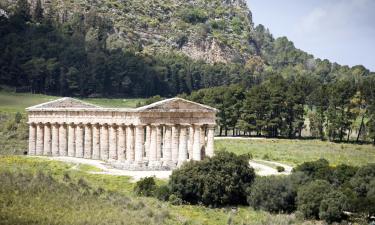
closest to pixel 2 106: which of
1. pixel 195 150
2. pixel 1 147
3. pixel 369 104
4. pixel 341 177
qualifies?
pixel 1 147

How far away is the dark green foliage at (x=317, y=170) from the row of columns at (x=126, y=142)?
46.8 ft

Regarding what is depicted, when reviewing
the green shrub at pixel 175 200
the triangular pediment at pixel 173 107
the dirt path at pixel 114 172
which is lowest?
the green shrub at pixel 175 200

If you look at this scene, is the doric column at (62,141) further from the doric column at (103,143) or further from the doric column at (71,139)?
the doric column at (103,143)

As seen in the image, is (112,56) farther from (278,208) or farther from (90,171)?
(278,208)

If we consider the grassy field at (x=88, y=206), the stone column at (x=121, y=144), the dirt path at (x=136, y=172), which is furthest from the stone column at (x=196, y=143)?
the grassy field at (x=88, y=206)

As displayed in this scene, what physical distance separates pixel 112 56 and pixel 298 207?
111 meters

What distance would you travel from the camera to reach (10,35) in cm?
16725

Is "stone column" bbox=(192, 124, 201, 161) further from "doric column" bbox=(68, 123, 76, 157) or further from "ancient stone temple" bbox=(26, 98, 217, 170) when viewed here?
"doric column" bbox=(68, 123, 76, 157)

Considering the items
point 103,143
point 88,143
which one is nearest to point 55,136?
point 88,143

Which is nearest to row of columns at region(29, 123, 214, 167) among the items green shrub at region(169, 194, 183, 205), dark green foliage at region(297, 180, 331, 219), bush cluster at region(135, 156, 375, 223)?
bush cluster at region(135, 156, 375, 223)

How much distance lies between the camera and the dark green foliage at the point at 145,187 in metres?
68.2

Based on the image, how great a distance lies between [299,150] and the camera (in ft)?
348

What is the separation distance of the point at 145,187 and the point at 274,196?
472 inches

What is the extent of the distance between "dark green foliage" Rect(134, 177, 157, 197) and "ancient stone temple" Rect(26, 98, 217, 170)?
568 inches
